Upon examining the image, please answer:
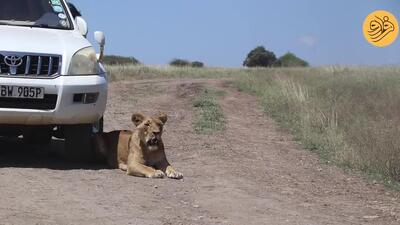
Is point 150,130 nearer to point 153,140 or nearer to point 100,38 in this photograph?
point 153,140

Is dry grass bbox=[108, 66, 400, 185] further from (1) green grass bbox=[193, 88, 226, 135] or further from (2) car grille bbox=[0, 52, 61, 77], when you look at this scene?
(2) car grille bbox=[0, 52, 61, 77]

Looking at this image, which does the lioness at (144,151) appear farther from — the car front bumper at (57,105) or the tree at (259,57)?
the tree at (259,57)

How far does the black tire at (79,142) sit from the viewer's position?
7387 millimetres

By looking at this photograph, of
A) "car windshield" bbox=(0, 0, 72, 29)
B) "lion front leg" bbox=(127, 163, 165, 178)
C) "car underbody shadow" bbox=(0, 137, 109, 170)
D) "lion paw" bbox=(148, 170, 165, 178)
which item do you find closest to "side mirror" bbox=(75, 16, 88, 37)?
"car windshield" bbox=(0, 0, 72, 29)

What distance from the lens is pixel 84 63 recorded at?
23.0 ft

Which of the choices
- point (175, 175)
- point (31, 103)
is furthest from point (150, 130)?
point (31, 103)

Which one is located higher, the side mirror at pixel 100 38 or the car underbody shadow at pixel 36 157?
the side mirror at pixel 100 38

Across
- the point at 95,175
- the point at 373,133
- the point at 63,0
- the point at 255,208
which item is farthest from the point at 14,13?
the point at 373,133

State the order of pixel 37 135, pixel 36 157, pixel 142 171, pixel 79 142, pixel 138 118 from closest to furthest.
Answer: pixel 142 171 → pixel 138 118 → pixel 79 142 → pixel 36 157 → pixel 37 135

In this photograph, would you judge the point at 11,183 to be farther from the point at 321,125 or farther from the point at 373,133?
the point at 321,125

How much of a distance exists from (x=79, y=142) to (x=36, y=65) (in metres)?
1.05

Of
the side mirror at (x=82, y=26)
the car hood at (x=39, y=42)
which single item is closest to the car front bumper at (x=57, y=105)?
the car hood at (x=39, y=42)

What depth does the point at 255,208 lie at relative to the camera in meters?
5.72

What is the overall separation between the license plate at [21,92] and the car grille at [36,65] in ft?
0.45
